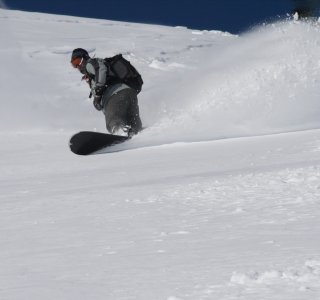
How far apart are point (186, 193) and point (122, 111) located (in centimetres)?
539

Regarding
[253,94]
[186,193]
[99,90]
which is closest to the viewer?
[186,193]

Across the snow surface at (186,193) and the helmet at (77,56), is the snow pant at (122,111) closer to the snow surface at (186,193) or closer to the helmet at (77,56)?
the snow surface at (186,193)

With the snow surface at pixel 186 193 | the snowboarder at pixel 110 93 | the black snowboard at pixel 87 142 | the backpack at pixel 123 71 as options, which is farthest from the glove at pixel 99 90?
the black snowboard at pixel 87 142

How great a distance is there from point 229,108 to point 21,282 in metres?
6.91

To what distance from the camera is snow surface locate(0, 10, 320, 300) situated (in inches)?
90.0

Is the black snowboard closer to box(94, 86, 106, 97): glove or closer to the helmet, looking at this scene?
box(94, 86, 106, 97): glove

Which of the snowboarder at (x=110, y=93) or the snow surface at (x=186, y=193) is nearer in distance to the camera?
the snow surface at (x=186, y=193)

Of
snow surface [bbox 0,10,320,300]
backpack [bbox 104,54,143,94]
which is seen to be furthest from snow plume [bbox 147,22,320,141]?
backpack [bbox 104,54,143,94]

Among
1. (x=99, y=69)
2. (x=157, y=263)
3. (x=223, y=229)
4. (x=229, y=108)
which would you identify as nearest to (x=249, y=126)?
(x=229, y=108)

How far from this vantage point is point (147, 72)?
19.9 m

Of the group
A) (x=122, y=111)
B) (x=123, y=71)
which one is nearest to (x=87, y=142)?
(x=122, y=111)

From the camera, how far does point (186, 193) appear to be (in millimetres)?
3994

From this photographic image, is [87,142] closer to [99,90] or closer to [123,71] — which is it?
[99,90]

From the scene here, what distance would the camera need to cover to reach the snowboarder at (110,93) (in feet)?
30.0
